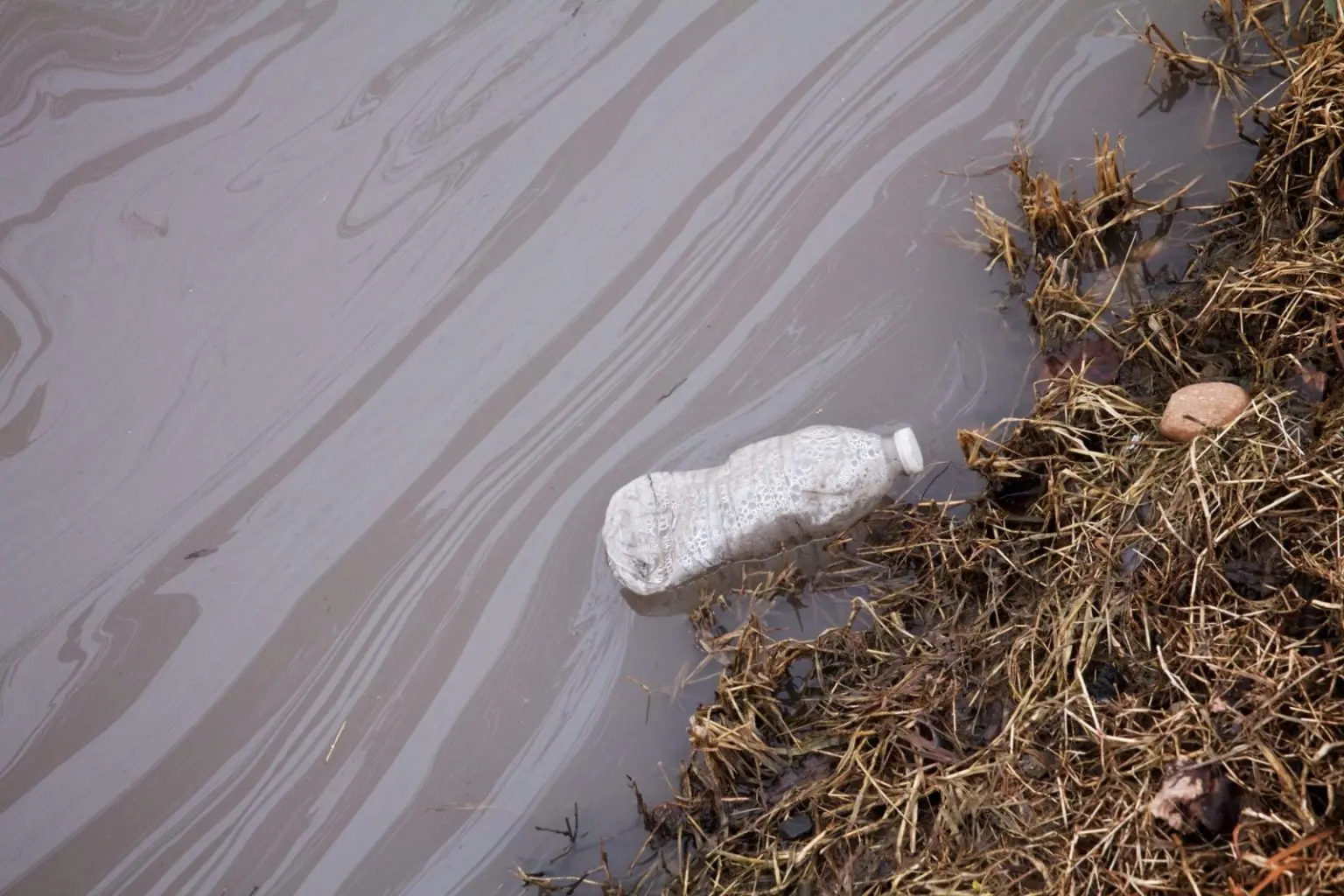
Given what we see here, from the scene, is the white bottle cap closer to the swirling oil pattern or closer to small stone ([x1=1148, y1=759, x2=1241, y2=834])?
the swirling oil pattern

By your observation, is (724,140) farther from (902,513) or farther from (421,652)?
(421,652)

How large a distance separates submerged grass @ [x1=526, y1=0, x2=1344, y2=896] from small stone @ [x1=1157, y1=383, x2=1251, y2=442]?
0.03 metres

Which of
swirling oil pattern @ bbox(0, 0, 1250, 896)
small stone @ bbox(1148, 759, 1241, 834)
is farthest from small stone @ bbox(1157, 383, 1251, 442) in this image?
small stone @ bbox(1148, 759, 1241, 834)

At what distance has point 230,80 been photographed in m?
2.65

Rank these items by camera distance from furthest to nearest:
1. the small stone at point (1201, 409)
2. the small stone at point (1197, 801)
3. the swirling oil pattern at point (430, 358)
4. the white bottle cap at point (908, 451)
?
the swirling oil pattern at point (430, 358), the white bottle cap at point (908, 451), the small stone at point (1201, 409), the small stone at point (1197, 801)

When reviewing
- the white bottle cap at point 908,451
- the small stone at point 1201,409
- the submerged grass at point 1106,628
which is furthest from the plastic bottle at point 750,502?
the small stone at point 1201,409

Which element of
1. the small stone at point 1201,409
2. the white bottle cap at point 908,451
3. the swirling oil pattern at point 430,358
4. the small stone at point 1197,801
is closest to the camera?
the small stone at point 1197,801

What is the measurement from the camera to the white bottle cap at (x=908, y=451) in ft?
6.51

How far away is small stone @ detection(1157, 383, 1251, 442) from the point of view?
1834 mm


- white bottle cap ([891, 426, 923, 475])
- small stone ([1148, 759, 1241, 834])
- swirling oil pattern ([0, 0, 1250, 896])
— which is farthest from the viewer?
swirling oil pattern ([0, 0, 1250, 896])

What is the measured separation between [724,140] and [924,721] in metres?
1.47

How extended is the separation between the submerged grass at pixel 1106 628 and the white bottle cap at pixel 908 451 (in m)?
0.14

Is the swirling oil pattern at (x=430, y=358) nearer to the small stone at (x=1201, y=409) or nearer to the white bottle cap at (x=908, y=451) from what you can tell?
the white bottle cap at (x=908, y=451)

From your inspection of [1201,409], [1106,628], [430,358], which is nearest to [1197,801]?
[1106,628]
